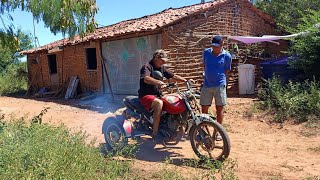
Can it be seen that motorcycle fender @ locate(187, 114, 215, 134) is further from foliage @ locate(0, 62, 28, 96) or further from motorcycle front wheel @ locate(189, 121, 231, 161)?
foliage @ locate(0, 62, 28, 96)

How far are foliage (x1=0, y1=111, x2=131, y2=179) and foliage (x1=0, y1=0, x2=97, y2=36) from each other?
1683 mm

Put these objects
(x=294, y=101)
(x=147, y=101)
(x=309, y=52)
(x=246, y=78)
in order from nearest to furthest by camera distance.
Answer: (x=147, y=101), (x=294, y=101), (x=309, y=52), (x=246, y=78)

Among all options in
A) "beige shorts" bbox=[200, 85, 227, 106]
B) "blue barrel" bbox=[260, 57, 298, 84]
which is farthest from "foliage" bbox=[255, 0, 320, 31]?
"beige shorts" bbox=[200, 85, 227, 106]

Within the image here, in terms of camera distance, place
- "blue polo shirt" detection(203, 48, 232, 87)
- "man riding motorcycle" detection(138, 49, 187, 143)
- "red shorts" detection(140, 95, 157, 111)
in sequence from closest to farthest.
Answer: "man riding motorcycle" detection(138, 49, 187, 143) → "red shorts" detection(140, 95, 157, 111) → "blue polo shirt" detection(203, 48, 232, 87)

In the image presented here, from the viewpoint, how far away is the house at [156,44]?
435 inches

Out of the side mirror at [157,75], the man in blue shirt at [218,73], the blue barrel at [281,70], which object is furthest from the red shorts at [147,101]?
the blue barrel at [281,70]

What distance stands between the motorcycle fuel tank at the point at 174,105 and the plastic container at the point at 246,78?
7720 mm

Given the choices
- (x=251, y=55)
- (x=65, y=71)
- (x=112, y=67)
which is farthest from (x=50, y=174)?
(x=65, y=71)

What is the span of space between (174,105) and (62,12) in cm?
224

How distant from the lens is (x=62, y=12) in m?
5.25

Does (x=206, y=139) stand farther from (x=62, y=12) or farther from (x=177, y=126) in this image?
(x=62, y=12)

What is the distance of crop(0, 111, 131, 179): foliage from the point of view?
11.8ft

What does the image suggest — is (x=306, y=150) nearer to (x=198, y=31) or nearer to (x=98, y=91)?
(x=198, y=31)

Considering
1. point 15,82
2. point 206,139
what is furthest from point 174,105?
point 15,82
